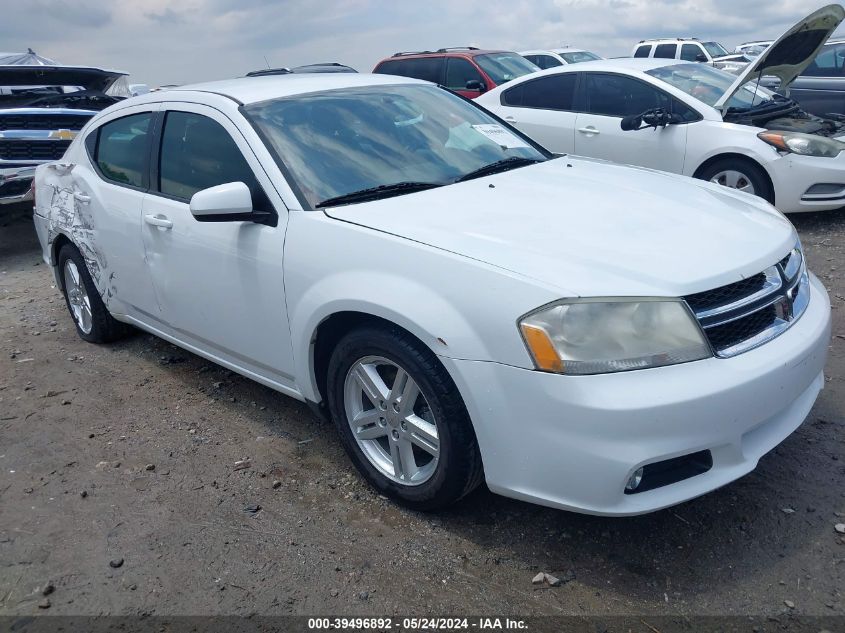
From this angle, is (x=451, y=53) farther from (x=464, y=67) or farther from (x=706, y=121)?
(x=706, y=121)

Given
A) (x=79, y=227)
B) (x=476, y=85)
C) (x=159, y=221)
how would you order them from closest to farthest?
(x=159, y=221) → (x=79, y=227) → (x=476, y=85)

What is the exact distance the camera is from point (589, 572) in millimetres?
2623

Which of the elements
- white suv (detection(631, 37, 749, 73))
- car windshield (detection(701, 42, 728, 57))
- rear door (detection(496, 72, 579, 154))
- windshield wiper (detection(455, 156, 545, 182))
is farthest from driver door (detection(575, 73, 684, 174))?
car windshield (detection(701, 42, 728, 57))

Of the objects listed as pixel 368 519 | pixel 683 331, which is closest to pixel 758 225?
pixel 683 331

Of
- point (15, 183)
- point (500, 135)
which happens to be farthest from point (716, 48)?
point (500, 135)

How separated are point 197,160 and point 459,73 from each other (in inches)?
366

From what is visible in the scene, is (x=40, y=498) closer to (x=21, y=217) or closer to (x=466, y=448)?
(x=466, y=448)

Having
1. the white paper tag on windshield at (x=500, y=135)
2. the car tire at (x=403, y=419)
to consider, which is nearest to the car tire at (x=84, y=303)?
the car tire at (x=403, y=419)

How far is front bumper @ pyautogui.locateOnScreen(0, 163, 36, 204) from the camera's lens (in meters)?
7.81

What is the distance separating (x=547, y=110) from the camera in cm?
779

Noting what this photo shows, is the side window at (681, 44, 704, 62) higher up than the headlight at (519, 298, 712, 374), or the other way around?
the headlight at (519, 298, 712, 374)

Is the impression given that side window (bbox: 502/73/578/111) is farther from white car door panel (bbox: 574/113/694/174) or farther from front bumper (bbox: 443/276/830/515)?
front bumper (bbox: 443/276/830/515)

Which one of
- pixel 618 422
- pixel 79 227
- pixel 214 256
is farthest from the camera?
pixel 79 227

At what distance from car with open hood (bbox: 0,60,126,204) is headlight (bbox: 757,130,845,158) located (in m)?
6.84
